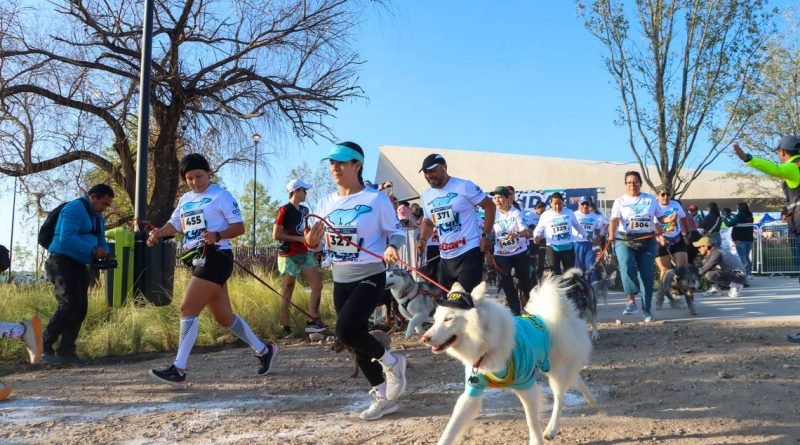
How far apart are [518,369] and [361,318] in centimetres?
133

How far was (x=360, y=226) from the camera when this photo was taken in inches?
171

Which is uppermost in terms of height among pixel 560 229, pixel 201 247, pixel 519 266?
pixel 560 229

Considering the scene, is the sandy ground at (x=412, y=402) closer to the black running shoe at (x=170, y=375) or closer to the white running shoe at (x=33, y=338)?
the black running shoe at (x=170, y=375)

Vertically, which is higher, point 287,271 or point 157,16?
point 157,16

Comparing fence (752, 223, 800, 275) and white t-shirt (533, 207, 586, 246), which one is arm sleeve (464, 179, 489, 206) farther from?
fence (752, 223, 800, 275)

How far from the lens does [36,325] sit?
5.52 metres

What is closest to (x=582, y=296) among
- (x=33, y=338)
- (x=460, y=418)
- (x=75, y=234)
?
(x=460, y=418)

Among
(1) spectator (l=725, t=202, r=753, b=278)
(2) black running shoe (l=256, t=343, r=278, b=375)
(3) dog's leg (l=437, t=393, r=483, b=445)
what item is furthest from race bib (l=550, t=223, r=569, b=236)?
(1) spectator (l=725, t=202, r=753, b=278)

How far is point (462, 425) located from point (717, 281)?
31.2 ft

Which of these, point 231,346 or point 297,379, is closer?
point 297,379

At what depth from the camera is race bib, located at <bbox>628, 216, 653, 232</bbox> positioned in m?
8.04

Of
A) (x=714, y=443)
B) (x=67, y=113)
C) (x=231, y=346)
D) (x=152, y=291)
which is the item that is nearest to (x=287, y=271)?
(x=231, y=346)

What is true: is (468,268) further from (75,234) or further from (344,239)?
(75,234)

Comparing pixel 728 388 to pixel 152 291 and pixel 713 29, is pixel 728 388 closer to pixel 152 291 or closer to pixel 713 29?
pixel 152 291
